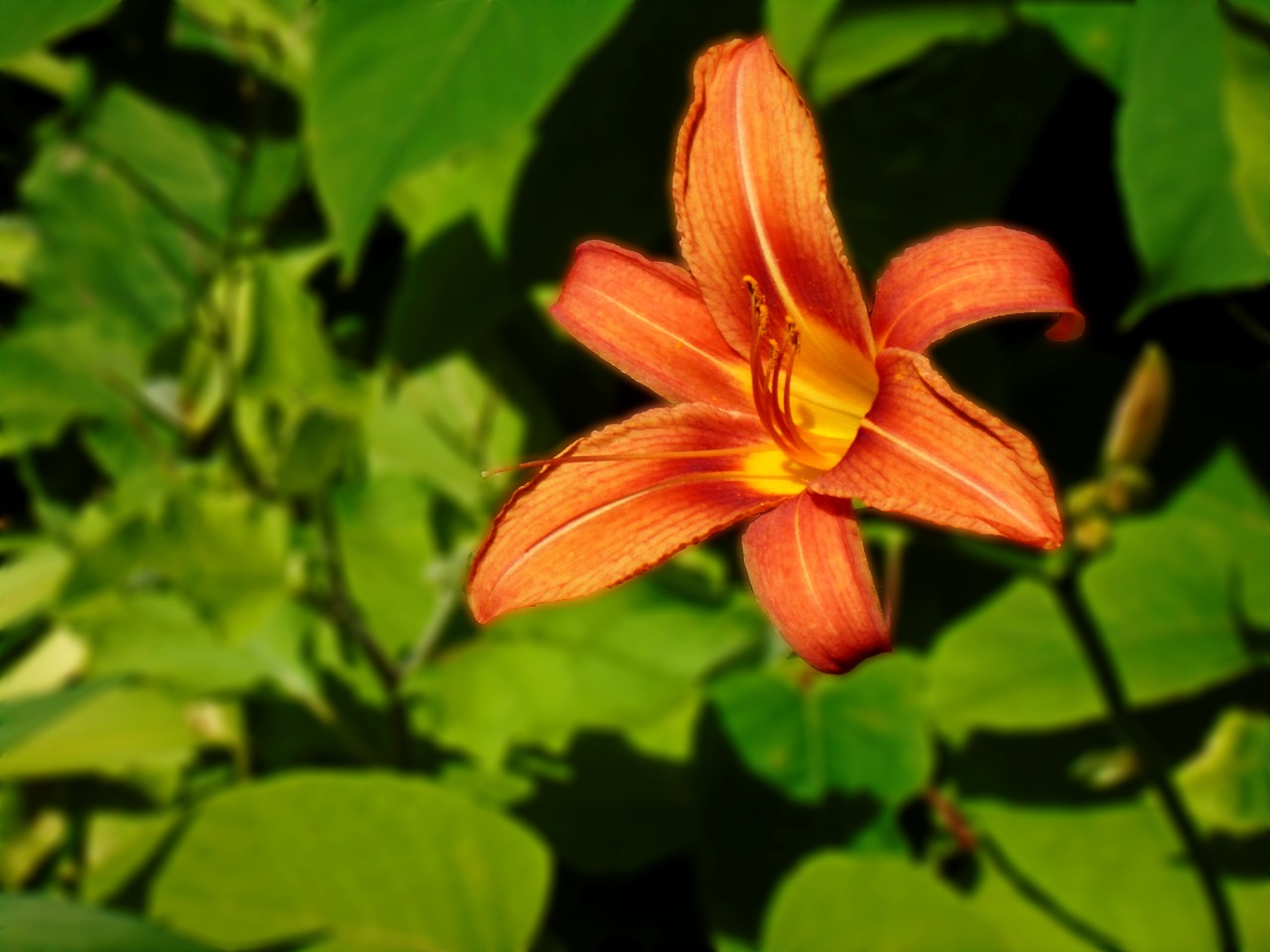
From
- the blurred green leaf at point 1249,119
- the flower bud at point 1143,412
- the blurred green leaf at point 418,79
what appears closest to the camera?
the blurred green leaf at point 418,79

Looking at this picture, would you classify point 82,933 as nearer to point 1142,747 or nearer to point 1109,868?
point 1142,747

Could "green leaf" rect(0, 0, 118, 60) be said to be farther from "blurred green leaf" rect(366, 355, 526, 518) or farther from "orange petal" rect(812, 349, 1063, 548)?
"blurred green leaf" rect(366, 355, 526, 518)

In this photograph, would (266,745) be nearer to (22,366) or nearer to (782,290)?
(22,366)

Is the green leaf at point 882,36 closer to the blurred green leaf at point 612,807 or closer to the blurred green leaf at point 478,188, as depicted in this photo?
the blurred green leaf at point 478,188

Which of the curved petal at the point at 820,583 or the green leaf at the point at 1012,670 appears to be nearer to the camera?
the curved petal at the point at 820,583

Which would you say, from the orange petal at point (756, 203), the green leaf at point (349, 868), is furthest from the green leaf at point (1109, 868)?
the orange petal at point (756, 203)
